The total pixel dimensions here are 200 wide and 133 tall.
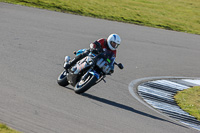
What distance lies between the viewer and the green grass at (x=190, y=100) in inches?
378

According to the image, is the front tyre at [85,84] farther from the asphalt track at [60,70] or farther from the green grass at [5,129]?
the green grass at [5,129]

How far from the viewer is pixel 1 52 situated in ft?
37.8

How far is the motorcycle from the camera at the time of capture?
8367 mm

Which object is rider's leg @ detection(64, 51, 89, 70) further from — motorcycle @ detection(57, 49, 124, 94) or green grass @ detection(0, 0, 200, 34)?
green grass @ detection(0, 0, 200, 34)

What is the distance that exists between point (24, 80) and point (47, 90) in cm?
78

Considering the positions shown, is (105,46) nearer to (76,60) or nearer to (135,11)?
(76,60)

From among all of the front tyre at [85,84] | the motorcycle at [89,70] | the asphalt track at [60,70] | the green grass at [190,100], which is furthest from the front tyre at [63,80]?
the green grass at [190,100]

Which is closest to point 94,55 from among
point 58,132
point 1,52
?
point 58,132

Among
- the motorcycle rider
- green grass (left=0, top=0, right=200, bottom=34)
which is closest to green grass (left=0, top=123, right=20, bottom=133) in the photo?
the motorcycle rider

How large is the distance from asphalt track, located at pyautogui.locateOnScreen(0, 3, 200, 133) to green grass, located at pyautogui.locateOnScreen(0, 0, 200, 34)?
6.27 feet

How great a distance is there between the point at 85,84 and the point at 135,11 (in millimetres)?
18845

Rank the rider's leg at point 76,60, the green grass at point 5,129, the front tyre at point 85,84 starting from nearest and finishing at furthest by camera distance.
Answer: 1. the green grass at point 5,129
2. the front tyre at point 85,84
3. the rider's leg at point 76,60

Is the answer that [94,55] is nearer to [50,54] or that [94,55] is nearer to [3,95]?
[3,95]

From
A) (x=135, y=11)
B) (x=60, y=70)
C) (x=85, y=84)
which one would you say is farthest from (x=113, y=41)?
(x=135, y=11)
